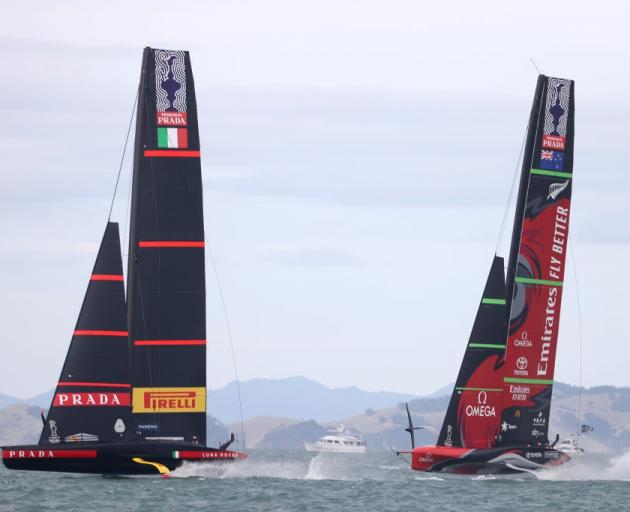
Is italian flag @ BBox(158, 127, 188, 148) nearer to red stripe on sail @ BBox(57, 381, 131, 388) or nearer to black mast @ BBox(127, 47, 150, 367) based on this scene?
black mast @ BBox(127, 47, 150, 367)

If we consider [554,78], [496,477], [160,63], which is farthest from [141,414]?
[554,78]

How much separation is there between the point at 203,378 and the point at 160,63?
9.47 meters

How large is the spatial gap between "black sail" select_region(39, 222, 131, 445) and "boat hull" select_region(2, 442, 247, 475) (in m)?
0.68

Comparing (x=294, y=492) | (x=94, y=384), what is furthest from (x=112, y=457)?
(x=294, y=492)

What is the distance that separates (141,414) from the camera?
46.8 metres

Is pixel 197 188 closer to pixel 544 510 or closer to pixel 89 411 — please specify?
pixel 89 411

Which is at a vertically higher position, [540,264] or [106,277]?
[540,264]

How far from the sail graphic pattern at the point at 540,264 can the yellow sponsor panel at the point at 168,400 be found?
39.7 ft

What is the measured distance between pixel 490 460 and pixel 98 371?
15.2 metres

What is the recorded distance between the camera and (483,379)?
178 ft

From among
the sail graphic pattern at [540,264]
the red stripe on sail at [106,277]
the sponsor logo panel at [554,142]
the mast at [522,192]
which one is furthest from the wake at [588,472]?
the red stripe on sail at [106,277]

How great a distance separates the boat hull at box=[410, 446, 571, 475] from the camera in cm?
5347

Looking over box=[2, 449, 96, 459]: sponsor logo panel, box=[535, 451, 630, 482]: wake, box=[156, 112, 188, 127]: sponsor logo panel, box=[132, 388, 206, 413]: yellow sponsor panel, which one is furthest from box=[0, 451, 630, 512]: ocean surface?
box=[156, 112, 188, 127]: sponsor logo panel

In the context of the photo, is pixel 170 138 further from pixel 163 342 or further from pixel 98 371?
pixel 98 371
